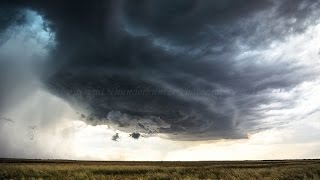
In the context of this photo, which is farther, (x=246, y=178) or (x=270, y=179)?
(x=246, y=178)

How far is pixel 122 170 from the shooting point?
51.0 meters

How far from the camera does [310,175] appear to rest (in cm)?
3659

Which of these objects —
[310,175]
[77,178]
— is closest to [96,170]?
[77,178]

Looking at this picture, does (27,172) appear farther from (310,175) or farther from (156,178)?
(310,175)

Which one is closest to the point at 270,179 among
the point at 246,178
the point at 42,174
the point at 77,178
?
the point at 246,178

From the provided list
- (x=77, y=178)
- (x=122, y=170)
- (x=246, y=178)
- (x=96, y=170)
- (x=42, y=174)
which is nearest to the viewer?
(x=77, y=178)

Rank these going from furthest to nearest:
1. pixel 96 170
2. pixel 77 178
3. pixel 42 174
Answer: pixel 96 170 → pixel 42 174 → pixel 77 178

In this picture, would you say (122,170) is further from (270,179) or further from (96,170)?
(270,179)

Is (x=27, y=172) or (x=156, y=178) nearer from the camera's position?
(x=156, y=178)

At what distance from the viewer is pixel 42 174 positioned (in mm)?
35625

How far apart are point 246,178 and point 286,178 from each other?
3.86m

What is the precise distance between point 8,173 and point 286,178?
26.4 metres

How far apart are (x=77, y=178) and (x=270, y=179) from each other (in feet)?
51.3

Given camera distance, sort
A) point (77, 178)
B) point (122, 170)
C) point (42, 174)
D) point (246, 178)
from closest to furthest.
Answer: point (77, 178), point (246, 178), point (42, 174), point (122, 170)
